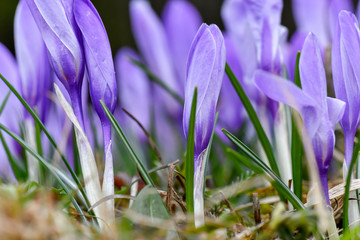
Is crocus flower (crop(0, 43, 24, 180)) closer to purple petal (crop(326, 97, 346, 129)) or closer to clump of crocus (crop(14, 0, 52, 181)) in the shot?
clump of crocus (crop(14, 0, 52, 181))

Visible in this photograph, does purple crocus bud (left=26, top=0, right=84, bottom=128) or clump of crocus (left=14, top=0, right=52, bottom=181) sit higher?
purple crocus bud (left=26, top=0, right=84, bottom=128)

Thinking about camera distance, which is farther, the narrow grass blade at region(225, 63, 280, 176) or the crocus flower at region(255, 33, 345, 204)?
the narrow grass blade at region(225, 63, 280, 176)

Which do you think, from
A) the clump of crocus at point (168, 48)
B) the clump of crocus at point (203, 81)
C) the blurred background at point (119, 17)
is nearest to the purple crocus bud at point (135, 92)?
the clump of crocus at point (168, 48)

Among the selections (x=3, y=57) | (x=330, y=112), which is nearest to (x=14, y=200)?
(x=330, y=112)

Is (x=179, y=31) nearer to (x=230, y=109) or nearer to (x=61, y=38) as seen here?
(x=230, y=109)

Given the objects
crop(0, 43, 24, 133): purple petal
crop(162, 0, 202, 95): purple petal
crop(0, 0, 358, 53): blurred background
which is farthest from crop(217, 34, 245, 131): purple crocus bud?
crop(0, 0, 358, 53): blurred background

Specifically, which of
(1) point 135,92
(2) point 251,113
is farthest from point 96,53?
(1) point 135,92
